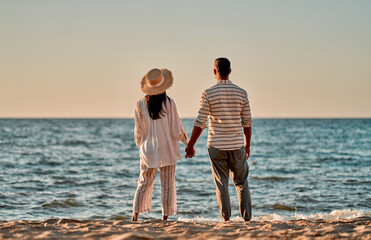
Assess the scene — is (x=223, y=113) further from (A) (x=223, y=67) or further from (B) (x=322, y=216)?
(B) (x=322, y=216)

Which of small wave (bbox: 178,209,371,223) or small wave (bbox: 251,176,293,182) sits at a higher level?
small wave (bbox: 251,176,293,182)

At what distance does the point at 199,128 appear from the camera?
5.41 m

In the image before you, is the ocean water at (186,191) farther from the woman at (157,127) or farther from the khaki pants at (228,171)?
the woman at (157,127)

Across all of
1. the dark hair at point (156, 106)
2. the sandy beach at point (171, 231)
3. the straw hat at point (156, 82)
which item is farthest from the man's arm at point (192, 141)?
the sandy beach at point (171, 231)

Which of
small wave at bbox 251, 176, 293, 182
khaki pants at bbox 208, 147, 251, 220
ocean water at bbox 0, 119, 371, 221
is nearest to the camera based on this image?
khaki pants at bbox 208, 147, 251, 220

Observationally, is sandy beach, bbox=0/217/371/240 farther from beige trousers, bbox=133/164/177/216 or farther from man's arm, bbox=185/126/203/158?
man's arm, bbox=185/126/203/158

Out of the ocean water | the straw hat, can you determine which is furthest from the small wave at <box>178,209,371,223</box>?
the straw hat

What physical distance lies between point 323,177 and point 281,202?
4.27m

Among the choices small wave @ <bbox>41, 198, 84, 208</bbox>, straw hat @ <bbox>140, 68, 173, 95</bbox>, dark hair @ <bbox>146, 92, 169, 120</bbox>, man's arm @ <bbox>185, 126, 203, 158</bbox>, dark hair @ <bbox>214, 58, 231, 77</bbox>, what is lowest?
small wave @ <bbox>41, 198, 84, 208</bbox>

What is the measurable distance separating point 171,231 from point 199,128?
1291 millimetres

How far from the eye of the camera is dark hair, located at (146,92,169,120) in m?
5.39

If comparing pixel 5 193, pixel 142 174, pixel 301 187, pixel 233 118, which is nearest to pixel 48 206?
pixel 5 193

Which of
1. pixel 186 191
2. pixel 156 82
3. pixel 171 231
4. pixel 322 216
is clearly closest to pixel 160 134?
pixel 156 82

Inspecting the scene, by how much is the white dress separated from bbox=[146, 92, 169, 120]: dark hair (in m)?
0.04
